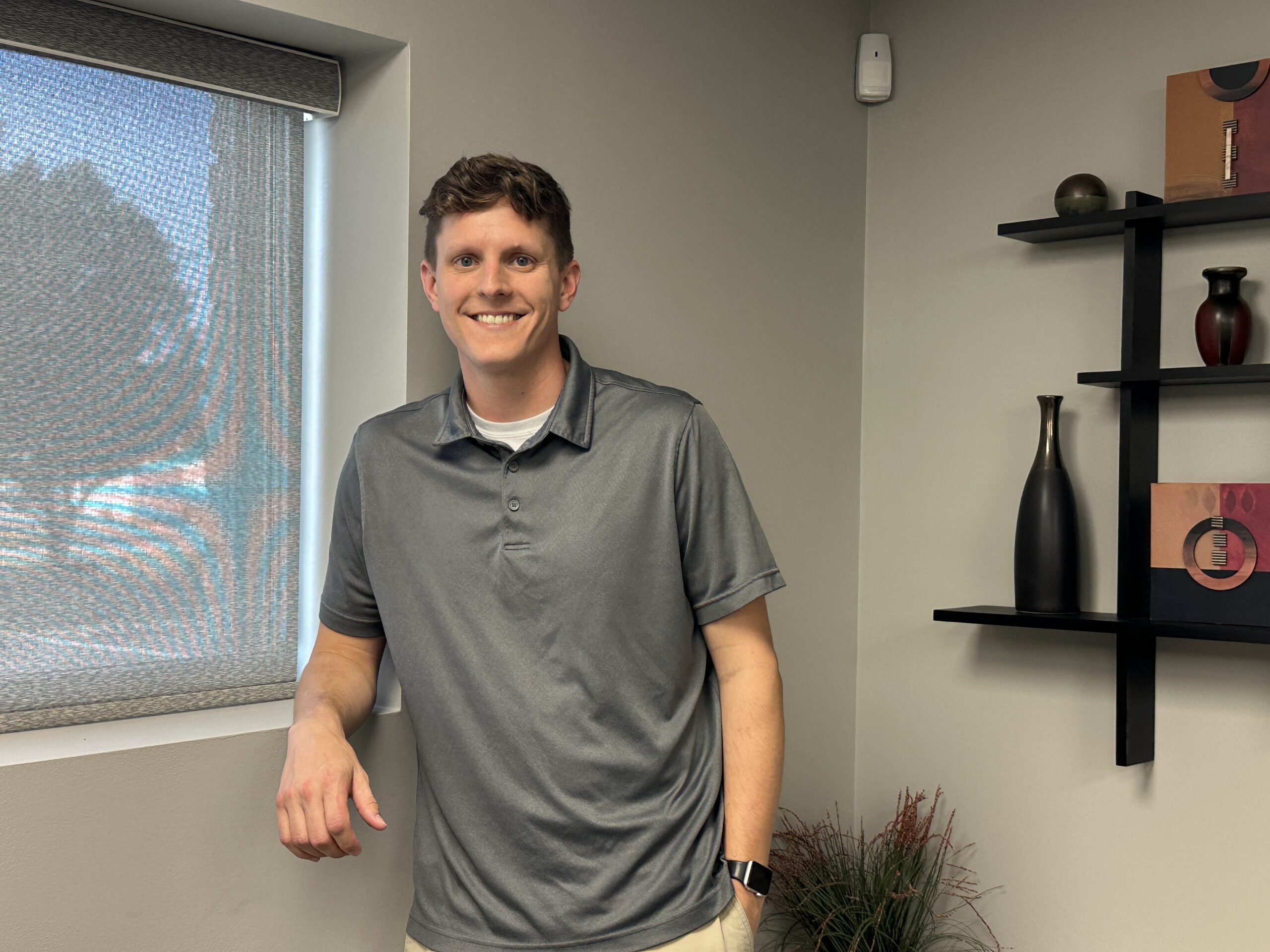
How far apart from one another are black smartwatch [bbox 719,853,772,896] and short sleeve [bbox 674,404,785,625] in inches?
13.3

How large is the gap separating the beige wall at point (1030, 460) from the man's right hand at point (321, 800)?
62.8 inches

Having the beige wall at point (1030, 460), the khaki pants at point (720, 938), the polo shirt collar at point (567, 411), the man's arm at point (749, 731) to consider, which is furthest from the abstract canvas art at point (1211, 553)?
the polo shirt collar at point (567, 411)

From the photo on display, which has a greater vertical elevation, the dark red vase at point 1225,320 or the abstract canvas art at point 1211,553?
the dark red vase at point 1225,320

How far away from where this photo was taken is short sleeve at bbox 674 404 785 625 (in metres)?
1.66

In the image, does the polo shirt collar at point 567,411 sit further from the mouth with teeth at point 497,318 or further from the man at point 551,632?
the mouth with teeth at point 497,318

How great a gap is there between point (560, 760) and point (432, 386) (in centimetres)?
67

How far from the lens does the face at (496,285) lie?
161cm

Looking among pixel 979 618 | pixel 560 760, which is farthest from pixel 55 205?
pixel 979 618

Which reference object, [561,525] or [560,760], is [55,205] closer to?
[561,525]

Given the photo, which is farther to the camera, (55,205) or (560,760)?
(55,205)

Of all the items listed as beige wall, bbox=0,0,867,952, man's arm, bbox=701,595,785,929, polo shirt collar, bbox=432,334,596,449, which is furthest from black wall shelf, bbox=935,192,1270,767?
polo shirt collar, bbox=432,334,596,449

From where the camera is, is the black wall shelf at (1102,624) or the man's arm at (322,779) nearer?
the man's arm at (322,779)

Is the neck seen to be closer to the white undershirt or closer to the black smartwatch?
the white undershirt

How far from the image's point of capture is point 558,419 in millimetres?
1637
